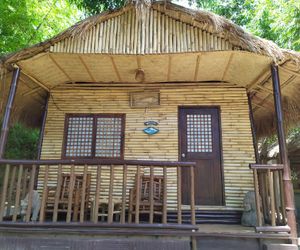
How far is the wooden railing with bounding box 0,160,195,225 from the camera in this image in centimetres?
405

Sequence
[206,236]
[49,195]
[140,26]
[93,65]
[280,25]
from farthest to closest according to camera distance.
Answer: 1. [280,25]
2. [93,65]
3. [49,195]
4. [140,26]
5. [206,236]

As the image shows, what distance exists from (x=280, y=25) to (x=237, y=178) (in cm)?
472

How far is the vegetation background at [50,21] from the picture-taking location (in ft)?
25.1

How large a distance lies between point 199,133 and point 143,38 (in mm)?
2331

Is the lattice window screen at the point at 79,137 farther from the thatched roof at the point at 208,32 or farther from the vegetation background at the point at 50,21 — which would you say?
the vegetation background at the point at 50,21

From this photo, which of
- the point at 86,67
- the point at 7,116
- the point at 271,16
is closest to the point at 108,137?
the point at 86,67

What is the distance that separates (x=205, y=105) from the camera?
6051mm

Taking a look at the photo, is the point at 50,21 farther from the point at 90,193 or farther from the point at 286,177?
the point at 286,177

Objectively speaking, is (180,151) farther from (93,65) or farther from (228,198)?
(93,65)

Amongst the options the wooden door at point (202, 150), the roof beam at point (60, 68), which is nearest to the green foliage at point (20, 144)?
the roof beam at point (60, 68)

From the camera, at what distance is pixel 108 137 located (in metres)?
6.04

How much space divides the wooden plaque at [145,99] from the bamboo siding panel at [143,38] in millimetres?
1677

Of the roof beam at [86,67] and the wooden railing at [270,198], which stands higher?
the roof beam at [86,67]

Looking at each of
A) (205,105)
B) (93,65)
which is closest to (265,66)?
(205,105)
